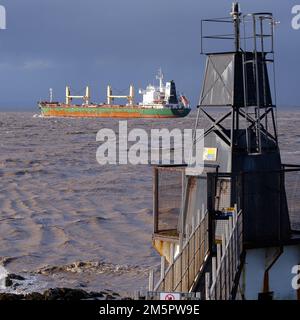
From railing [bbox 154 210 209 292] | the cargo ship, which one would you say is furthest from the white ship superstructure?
railing [bbox 154 210 209 292]

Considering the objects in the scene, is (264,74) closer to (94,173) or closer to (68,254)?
(68,254)

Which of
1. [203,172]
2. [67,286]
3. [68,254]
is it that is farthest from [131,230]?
[203,172]

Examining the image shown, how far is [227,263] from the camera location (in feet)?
28.6

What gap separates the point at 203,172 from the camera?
34.5ft

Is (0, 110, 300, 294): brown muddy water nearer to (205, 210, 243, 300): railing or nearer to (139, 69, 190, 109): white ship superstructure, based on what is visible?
(205, 210, 243, 300): railing

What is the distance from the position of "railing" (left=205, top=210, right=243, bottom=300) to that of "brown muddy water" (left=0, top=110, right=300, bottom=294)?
5.28 meters

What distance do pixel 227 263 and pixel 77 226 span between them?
13322 mm

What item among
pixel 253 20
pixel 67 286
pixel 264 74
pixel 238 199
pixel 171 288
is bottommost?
pixel 67 286

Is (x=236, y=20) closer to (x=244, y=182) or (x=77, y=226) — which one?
(x=244, y=182)

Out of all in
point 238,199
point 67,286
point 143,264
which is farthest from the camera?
point 143,264

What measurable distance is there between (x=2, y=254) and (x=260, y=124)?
950cm

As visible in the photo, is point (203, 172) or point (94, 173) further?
point (94, 173)
